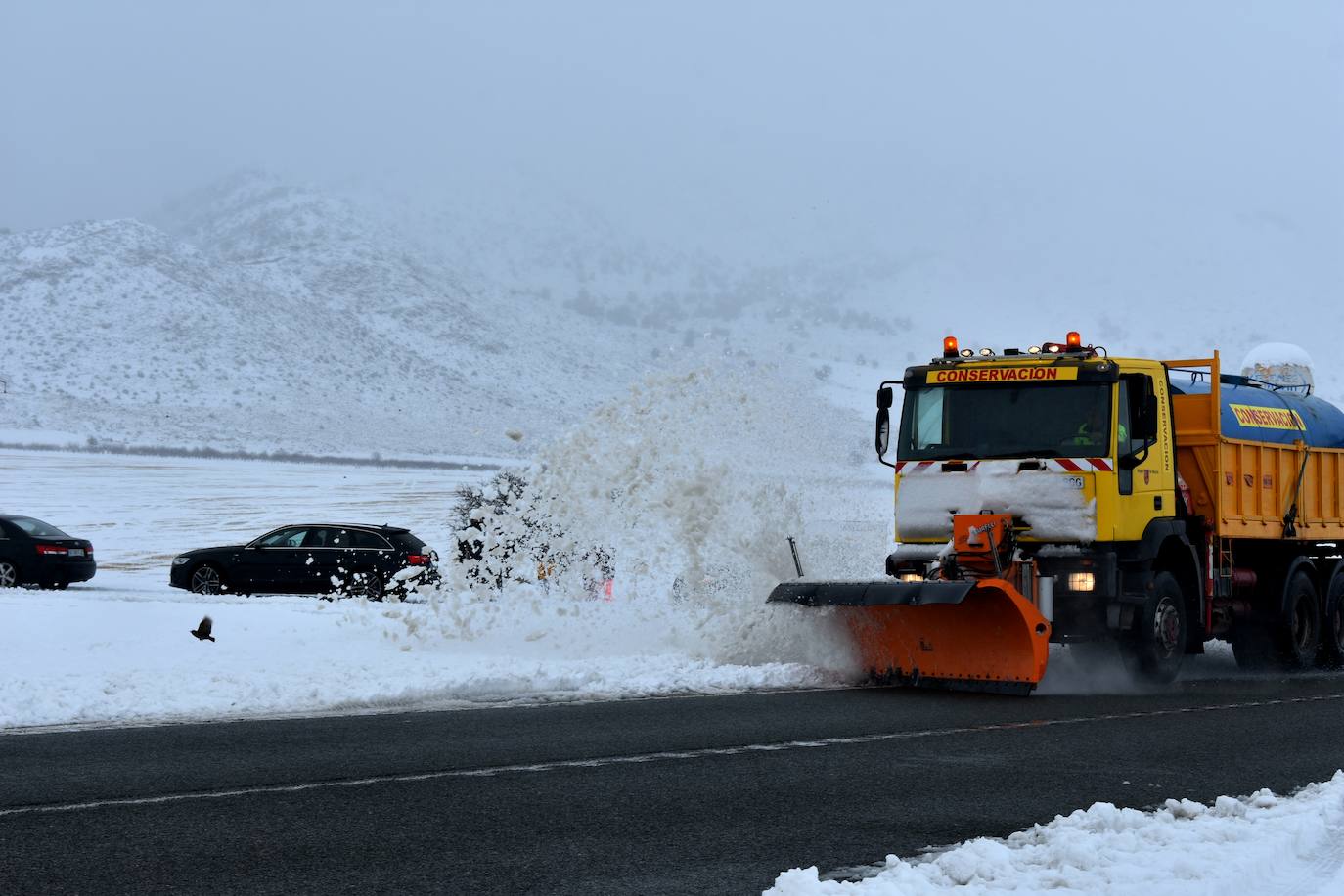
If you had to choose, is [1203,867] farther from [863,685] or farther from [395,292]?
[395,292]

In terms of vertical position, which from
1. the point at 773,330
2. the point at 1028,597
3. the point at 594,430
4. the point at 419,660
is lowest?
the point at 419,660

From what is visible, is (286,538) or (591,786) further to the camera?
(286,538)

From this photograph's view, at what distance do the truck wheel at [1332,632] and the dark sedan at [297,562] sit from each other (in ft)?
45.4

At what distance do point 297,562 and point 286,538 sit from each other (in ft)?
1.77

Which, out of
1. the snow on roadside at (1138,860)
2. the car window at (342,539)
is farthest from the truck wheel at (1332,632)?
the car window at (342,539)

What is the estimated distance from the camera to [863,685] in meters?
13.3

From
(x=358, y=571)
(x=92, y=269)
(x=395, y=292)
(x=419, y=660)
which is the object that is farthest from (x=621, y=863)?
(x=395, y=292)

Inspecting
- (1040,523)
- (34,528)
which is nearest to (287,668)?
(1040,523)

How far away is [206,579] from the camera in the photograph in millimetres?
25281

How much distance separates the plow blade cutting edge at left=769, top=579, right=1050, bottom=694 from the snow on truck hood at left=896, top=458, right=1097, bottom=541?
0.80 metres

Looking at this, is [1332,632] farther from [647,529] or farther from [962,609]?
[647,529]

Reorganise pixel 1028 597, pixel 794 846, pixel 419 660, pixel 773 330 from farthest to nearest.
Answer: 1. pixel 773 330
2. pixel 419 660
3. pixel 1028 597
4. pixel 794 846

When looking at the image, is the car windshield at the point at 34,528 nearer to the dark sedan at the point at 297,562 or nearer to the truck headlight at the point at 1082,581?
the dark sedan at the point at 297,562

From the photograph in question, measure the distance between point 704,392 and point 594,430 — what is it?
130 centimetres
